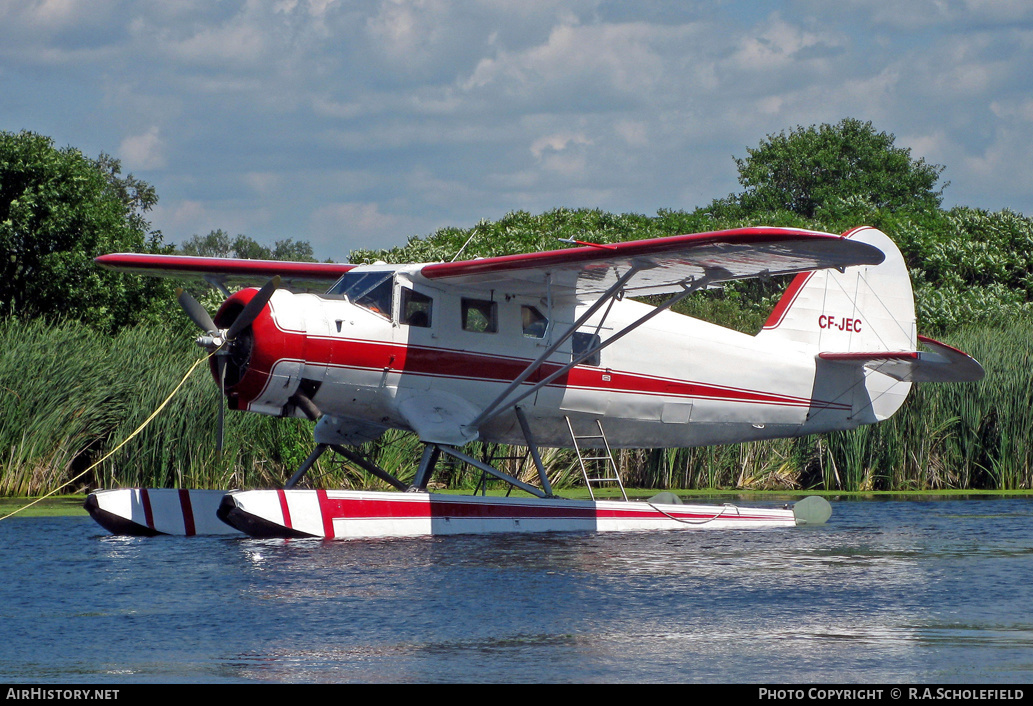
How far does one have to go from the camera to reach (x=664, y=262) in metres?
11.1

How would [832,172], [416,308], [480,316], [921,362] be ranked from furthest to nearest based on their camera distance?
[832,172]
[921,362]
[480,316]
[416,308]

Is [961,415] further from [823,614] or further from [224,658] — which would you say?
[224,658]

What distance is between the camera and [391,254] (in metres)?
35.6

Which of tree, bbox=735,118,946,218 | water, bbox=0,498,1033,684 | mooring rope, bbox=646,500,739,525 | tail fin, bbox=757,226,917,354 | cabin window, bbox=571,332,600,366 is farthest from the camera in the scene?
tree, bbox=735,118,946,218

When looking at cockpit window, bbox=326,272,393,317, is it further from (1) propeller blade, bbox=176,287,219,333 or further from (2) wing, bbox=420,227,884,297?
(1) propeller blade, bbox=176,287,219,333

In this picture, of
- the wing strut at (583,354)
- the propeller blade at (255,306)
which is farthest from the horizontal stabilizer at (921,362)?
the propeller blade at (255,306)

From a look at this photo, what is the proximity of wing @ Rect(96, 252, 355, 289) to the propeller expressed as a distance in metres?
2.51

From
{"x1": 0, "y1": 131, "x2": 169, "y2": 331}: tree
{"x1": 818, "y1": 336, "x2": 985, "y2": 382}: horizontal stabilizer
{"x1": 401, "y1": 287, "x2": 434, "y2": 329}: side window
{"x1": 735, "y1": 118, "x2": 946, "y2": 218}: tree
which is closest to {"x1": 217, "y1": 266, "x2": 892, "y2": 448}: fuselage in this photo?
{"x1": 401, "y1": 287, "x2": 434, "y2": 329}: side window

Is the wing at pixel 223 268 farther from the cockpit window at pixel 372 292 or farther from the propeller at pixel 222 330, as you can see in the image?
the propeller at pixel 222 330

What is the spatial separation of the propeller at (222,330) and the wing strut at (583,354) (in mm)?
2576

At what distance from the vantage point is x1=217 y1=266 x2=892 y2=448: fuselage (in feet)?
36.2

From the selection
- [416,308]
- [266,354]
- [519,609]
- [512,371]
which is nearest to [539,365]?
[512,371]

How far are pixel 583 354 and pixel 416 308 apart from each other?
6.11 feet

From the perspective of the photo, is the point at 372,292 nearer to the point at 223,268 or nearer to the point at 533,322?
the point at 533,322
